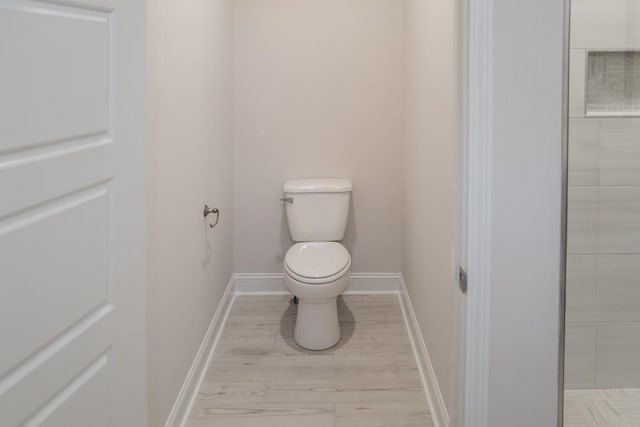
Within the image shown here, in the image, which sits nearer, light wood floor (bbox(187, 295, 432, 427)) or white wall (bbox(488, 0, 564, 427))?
white wall (bbox(488, 0, 564, 427))

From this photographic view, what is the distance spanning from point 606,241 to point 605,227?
51mm

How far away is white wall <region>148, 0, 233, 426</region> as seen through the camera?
1923mm

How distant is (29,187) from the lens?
98 cm

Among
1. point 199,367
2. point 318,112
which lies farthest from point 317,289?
point 318,112

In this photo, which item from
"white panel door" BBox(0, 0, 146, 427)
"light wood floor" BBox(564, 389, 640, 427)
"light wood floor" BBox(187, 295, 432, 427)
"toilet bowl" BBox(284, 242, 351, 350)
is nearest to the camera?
"white panel door" BBox(0, 0, 146, 427)

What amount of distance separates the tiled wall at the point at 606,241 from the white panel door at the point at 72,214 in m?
1.39

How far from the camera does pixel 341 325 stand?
3.30 meters

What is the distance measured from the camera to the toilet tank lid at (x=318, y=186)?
135 inches

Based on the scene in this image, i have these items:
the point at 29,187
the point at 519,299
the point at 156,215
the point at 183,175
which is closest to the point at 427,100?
the point at 183,175

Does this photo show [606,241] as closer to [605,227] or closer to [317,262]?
[605,227]

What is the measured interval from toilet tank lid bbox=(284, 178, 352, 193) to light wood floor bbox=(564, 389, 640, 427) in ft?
5.83

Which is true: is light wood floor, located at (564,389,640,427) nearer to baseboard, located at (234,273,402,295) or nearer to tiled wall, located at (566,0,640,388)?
tiled wall, located at (566,0,640,388)

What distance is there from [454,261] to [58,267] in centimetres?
85

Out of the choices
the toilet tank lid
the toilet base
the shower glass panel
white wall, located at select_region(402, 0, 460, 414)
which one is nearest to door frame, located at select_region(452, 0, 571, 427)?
white wall, located at select_region(402, 0, 460, 414)
